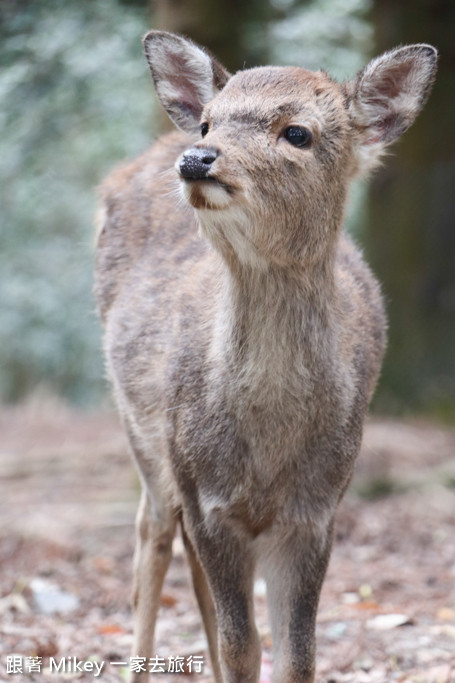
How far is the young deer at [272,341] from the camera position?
3.97m

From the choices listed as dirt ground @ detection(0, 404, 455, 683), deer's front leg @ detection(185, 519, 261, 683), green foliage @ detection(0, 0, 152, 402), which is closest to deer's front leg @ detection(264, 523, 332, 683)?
deer's front leg @ detection(185, 519, 261, 683)

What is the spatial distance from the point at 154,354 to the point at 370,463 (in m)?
3.77

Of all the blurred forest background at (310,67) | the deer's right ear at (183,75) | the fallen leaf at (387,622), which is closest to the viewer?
the deer's right ear at (183,75)

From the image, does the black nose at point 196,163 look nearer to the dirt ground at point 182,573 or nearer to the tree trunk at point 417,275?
the dirt ground at point 182,573

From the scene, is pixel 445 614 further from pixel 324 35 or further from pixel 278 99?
pixel 324 35

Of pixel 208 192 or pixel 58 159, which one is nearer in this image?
pixel 208 192

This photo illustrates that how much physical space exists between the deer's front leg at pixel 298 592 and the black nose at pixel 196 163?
5.14 ft

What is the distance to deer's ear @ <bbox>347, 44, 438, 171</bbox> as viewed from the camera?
430 cm

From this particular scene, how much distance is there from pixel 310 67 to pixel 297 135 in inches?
214

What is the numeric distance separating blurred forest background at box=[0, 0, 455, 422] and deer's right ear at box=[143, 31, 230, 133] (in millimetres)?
2400

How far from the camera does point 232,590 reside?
433 centimetres

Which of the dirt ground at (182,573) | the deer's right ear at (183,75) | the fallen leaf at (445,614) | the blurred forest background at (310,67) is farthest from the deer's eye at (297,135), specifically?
the fallen leaf at (445,614)

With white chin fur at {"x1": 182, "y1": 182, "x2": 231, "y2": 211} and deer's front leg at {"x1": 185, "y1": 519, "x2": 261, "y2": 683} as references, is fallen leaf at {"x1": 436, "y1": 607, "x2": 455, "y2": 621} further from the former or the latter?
white chin fur at {"x1": 182, "y1": 182, "x2": 231, "y2": 211}

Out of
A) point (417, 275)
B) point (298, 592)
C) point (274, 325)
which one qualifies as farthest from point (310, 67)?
point (298, 592)
